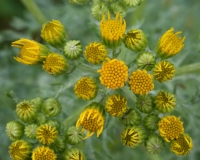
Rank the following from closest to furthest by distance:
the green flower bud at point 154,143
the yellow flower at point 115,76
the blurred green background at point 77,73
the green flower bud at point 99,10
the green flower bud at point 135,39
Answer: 1. the yellow flower at point 115,76
2. the green flower bud at point 154,143
3. the green flower bud at point 135,39
4. the green flower bud at point 99,10
5. the blurred green background at point 77,73

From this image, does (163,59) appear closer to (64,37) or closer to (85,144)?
(64,37)

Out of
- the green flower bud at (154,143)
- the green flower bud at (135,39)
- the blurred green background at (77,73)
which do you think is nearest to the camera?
the green flower bud at (154,143)

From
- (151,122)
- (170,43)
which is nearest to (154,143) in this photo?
(151,122)

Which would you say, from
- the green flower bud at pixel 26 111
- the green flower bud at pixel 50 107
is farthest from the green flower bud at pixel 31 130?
the green flower bud at pixel 50 107

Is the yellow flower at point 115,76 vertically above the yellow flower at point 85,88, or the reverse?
the yellow flower at point 115,76

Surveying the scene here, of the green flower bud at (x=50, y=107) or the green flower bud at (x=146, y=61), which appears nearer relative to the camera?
the green flower bud at (x=146, y=61)

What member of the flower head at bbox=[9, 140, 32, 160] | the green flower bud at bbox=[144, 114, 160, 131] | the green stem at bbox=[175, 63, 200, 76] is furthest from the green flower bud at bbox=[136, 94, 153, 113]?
the flower head at bbox=[9, 140, 32, 160]

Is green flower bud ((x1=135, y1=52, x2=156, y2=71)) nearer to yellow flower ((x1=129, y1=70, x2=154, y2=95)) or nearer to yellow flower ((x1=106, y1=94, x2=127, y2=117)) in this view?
yellow flower ((x1=129, y1=70, x2=154, y2=95))

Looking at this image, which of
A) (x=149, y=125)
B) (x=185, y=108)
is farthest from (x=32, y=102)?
(x=185, y=108)

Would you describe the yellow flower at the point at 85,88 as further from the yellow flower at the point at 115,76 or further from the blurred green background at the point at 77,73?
the blurred green background at the point at 77,73
